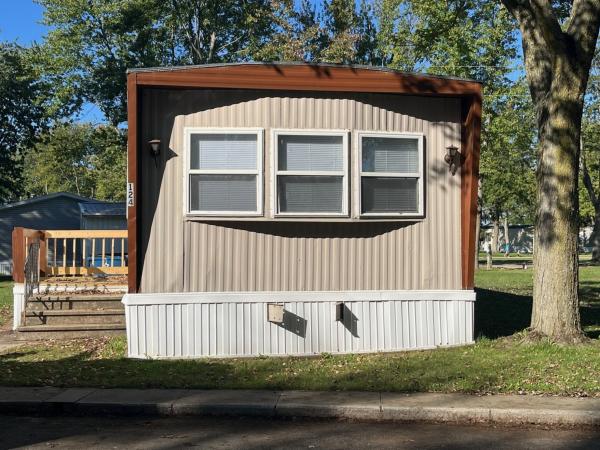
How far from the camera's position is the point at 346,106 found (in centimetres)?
930

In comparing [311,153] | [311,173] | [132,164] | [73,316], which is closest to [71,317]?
[73,316]

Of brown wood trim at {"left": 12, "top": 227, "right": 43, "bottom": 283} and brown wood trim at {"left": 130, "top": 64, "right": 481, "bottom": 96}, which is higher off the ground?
brown wood trim at {"left": 130, "top": 64, "right": 481, "bottom": 96}

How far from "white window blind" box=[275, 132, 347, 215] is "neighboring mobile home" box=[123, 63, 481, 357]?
19mm

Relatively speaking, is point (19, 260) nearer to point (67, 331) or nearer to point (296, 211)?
point (67, 331)

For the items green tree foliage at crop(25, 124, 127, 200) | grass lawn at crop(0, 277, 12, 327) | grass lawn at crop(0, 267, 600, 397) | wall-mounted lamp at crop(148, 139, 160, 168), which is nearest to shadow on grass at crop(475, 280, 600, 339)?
grass lawn at crop(0, 267, 600, 397)

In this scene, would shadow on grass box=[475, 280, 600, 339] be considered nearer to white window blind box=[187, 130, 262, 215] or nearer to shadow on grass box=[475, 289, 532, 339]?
shadow on grass box=[475, 289, 532, 339]

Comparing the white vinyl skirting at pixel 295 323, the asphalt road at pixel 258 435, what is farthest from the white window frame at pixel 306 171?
the asphalt road at pixel 258 435

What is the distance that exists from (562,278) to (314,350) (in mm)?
3440

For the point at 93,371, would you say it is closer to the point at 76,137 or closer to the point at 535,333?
the point at 535,333

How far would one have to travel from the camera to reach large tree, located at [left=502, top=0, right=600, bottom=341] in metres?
8.97

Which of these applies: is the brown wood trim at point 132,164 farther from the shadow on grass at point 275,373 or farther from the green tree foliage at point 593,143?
the green tree foliage at point 593,143

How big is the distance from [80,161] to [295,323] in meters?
53.7

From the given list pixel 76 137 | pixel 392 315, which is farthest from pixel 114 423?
pixel 76 137

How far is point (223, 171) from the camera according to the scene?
356 inches
